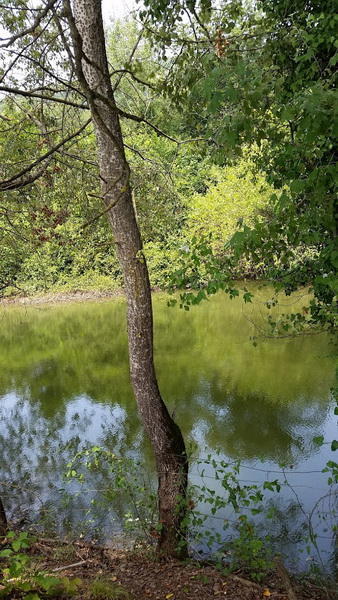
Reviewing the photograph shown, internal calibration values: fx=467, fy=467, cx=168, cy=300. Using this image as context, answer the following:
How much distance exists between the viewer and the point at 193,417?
7195 mm

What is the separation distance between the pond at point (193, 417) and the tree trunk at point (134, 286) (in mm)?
295

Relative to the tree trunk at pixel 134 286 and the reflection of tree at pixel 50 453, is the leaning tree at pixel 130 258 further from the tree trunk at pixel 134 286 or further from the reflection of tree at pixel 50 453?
the reflection of tree at pixel 50 453

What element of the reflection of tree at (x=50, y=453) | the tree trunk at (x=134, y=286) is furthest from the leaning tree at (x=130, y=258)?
the reflection of tree at (x=50, y=453)

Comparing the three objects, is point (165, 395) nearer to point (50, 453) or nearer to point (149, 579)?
point (50, 453)

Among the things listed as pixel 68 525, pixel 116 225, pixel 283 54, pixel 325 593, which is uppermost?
pixel 283 54

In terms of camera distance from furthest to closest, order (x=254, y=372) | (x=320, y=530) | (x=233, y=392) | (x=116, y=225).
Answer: (x=254, y=372) → (x=233, y=392) → (x=320, y=530) → (x=116, y=225)

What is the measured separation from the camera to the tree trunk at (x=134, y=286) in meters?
3.18

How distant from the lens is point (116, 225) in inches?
135

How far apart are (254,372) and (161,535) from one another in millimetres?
5706

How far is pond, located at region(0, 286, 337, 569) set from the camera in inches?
189

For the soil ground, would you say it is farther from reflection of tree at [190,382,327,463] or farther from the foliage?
reflection of tree at [190,382,327,463]

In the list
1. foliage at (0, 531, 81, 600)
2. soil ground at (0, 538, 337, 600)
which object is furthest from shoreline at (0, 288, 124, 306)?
foliage at (0, 531, 81, 600)

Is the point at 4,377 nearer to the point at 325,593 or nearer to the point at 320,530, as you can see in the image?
the point at 320,530

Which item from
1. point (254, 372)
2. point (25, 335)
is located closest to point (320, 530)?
point (254, 372)
